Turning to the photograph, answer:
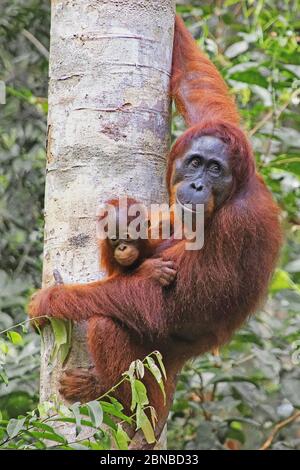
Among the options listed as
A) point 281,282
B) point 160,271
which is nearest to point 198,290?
point 160,271

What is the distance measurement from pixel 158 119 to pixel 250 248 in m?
0.73

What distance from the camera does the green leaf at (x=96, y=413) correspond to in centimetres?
268

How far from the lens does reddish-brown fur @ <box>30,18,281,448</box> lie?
3.91 metres

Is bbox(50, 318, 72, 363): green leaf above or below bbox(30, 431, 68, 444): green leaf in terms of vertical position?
above

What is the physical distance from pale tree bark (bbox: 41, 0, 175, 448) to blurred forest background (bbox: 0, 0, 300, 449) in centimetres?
157

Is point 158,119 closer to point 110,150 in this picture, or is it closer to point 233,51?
point 110,150

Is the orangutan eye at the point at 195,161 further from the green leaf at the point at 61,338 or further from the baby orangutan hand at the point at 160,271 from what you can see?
the green leaf at the point at 61,338

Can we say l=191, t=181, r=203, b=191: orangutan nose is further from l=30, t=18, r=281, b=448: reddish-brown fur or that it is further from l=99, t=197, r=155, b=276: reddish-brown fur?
l=99, t=197, r=155, b=276: reddish-brown fur

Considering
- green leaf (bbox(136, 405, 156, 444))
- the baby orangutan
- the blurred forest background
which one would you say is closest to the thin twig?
the blurred forest background

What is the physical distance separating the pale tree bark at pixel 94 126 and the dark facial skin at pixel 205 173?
16 centimetres

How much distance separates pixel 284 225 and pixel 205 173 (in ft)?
6.66

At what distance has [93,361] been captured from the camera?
3836mm

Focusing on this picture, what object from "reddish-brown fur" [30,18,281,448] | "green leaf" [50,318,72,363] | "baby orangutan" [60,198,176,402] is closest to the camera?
"green leaf" [50,318,72,363]
